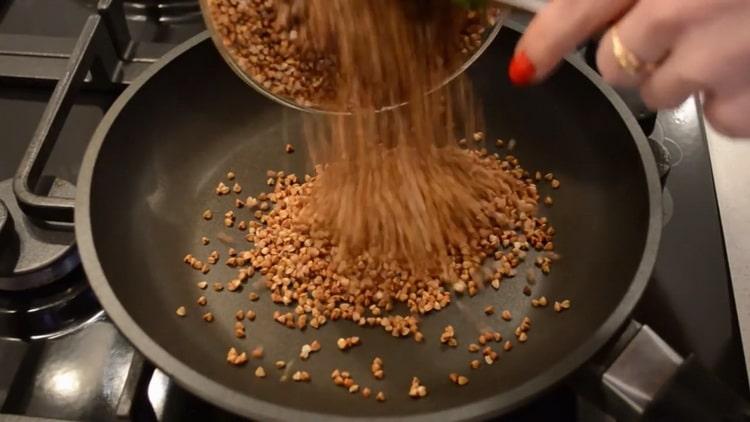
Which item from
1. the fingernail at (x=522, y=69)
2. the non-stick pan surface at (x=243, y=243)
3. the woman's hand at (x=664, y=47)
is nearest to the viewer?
the woman's hand at (x=664, y=47)

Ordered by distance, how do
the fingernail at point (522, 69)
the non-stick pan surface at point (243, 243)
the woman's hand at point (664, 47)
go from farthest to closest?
the non-stick pan surface at point (243, 243)
the fingernail at point (522, 69)
the woman's hand at point (664, 47)

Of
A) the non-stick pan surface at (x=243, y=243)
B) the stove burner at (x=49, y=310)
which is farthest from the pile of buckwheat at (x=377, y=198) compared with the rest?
the stove burner at (x=49, y=310)

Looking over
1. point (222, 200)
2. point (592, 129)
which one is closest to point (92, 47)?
point (222, 200)

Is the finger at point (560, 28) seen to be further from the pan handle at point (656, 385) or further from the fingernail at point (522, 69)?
the pan handle at point (656, 385)

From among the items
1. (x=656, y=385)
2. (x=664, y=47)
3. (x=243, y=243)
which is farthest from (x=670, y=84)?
(x=243, y=243)

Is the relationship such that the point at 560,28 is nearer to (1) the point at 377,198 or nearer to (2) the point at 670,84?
(2) the point at 670,84

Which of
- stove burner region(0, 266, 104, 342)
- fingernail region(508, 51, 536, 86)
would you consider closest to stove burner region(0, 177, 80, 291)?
stove burner region(0, 266, 104, 342)

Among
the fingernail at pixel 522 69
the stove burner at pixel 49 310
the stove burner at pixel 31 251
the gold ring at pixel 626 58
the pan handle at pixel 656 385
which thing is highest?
the gold ring at pixel 626 58
